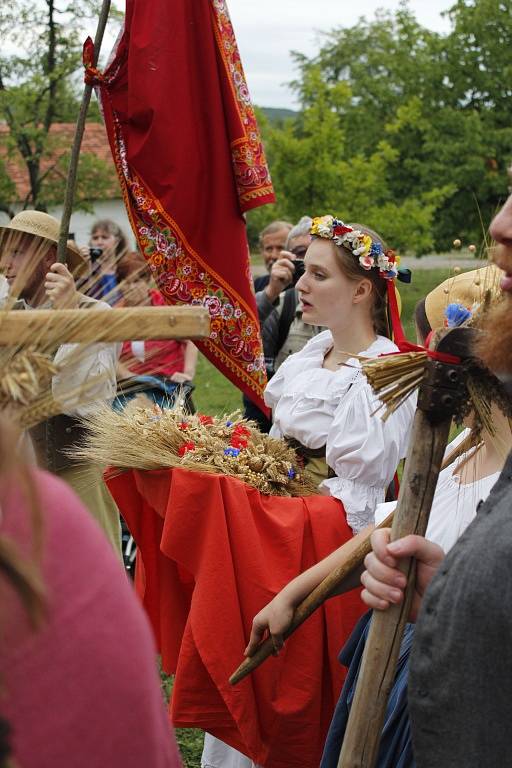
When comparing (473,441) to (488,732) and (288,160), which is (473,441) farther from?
(288,160)

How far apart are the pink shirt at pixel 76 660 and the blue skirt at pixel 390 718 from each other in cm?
99

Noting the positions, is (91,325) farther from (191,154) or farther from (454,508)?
(191,154)

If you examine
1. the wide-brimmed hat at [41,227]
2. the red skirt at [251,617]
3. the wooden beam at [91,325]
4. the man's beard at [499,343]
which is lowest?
the red skirt at [251,617]

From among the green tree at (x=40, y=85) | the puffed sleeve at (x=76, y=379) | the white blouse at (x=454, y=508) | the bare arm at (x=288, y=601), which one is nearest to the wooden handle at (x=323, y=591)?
the bare arm at (x=288, y=601)

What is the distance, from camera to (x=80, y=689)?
38.1 inches

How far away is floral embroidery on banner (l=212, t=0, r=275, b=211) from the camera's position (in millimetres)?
3287

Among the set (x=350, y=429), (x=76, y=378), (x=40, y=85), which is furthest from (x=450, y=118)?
(x=76, y=378)

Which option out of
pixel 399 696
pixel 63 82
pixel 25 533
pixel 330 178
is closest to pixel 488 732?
pixel 399 696

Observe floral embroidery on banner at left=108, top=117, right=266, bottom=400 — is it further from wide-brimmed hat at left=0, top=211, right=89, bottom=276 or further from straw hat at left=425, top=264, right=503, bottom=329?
straw hat at left=425, top=264, right=503, bottom=329

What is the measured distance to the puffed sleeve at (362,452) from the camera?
2.66 metres

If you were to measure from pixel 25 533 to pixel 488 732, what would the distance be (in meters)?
0.83

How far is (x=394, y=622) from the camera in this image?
66.7 inches

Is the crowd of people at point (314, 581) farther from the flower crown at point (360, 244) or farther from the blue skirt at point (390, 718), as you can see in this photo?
the flower crown at point (360, 244)

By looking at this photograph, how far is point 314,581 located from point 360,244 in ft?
4.09
